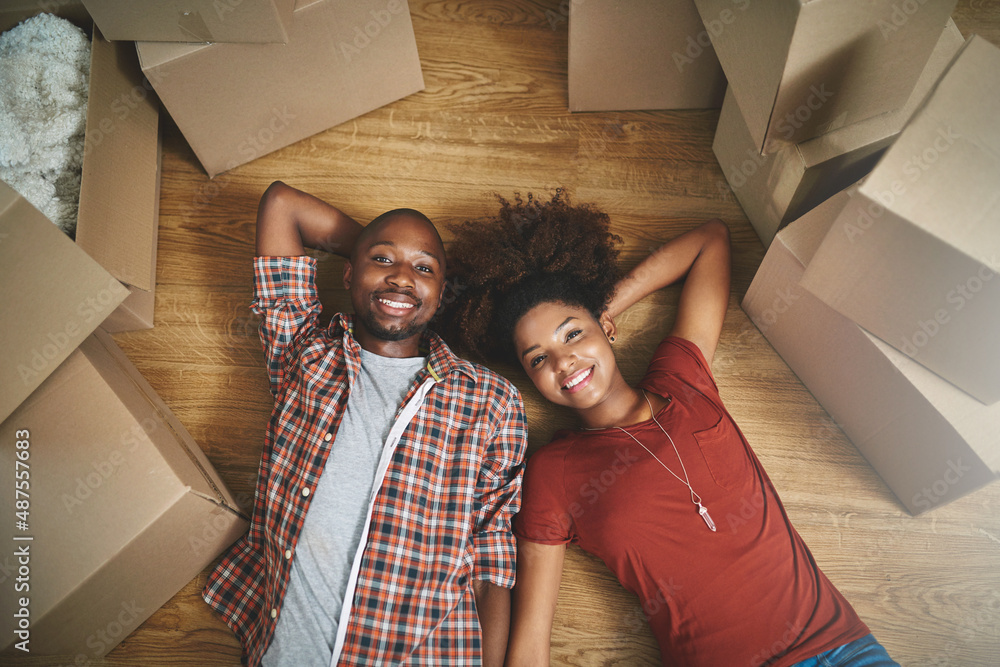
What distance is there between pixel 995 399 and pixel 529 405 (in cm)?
79

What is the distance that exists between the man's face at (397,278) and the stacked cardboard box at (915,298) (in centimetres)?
64

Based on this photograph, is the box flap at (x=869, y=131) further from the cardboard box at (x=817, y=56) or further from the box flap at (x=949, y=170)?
the box flap at (x=949, y=170)

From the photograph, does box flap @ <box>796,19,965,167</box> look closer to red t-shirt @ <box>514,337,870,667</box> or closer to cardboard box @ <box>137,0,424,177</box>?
red t-shirt @ <box>514,337,870,667</box>

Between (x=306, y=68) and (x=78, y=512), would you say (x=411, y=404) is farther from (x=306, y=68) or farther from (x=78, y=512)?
(x=306, y=68)

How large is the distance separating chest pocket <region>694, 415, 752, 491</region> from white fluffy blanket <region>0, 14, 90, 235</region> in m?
1.32

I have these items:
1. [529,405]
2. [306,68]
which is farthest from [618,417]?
[306,68]

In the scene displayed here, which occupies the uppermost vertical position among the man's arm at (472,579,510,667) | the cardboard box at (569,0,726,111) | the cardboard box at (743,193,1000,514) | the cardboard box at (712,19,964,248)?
the cardboard box at (569,0,726,111)

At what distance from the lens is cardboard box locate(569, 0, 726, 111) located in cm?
125

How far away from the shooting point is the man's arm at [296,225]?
3.89 feet

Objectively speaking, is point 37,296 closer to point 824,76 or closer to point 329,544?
point 329,544

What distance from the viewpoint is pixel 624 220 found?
4.61 feet

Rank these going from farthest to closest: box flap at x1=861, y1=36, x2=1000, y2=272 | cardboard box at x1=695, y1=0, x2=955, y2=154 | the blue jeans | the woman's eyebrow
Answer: the woman's eyebrow → the blue jeans → cardboard box at x1=695, y1=0, x2=955, y2=154 → box flap at x1=861, y1=36, x2=1000, y2=272

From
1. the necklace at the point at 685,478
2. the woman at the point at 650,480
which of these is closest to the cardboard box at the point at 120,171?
the woman at the point at 650,480

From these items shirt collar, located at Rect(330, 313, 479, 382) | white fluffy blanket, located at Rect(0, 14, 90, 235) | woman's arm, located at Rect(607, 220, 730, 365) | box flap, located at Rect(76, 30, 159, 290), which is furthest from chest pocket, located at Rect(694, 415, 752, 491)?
white fluffy blanket, located at Rect(0, 14, 90, 235)
